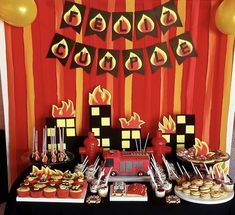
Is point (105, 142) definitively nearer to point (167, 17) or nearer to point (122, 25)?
point (122, 25)

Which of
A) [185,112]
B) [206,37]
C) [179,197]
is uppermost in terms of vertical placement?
[206,37]

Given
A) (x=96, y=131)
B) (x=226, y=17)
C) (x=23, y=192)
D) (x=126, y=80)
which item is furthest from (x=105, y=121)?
(x=226, y=17)

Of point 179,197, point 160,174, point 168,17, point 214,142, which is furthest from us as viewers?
point 214,142

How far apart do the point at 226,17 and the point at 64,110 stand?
121 cm

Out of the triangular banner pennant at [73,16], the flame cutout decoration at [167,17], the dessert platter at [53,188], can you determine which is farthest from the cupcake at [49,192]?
the flame cutout decoration at [167,17]

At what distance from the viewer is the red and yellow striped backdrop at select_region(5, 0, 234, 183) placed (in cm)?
238

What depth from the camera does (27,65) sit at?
2.44 metres

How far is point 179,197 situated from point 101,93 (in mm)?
919

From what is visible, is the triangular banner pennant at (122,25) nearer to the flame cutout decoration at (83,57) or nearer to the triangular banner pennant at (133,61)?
the triangular banner pennant at (133,61)

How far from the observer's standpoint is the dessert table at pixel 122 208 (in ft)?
5.92

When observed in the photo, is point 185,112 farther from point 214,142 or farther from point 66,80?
point 66,80

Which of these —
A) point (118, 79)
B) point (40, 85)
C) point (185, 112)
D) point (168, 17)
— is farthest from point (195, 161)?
point (40, 85)

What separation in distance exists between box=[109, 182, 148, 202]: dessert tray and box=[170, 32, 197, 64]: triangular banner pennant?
95 centimetres

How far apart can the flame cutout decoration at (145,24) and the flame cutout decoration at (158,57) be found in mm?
143
